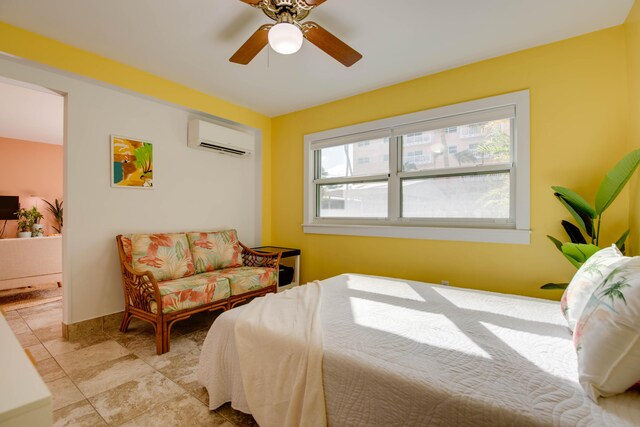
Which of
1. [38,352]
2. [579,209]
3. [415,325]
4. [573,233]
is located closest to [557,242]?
[573,233]

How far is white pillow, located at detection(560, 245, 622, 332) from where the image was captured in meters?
1.35

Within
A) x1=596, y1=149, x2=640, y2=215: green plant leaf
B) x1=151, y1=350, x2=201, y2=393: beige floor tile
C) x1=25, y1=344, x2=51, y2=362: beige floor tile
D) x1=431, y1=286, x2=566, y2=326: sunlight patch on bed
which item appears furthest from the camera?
x1=25, y1=344, x2=51, y2=362: beige floor tile

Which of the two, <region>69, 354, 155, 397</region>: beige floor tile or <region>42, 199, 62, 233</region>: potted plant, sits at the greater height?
<region>42, 199, 62, 233</region>: potted plant

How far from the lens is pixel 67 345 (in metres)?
2.60

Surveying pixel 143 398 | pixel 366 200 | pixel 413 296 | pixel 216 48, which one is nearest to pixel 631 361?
pixel 413 296

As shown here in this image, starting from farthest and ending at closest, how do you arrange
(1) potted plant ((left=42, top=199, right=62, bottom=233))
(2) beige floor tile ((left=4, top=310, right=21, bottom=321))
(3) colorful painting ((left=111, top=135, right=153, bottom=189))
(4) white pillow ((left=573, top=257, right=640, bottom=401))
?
(1) potted plant ((left=42, top=199, right=62, bottom=233)) → (2) beige floor tile ((left=4, top=310, right=21, bottom=321)) → (3) colorful painting ((left=111, top=135, right=153, bottom=189)) → (4) white pillow ((left=573, top=257, right=640, bottom=401))

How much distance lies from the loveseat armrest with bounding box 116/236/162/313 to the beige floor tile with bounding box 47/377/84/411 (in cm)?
66

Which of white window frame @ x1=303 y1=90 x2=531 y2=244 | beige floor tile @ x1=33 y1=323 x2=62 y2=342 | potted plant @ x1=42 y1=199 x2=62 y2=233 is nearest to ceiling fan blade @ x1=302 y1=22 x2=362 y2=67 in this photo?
white window frame @ x1=303 y1=90 x2=531 y2=244

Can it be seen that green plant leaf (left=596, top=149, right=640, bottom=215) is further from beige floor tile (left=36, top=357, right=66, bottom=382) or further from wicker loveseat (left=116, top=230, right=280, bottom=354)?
beige floor tile (left=36, top=357, right=66, bottom=382)

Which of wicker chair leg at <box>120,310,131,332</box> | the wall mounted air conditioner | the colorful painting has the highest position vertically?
the wall mounted air conditioner

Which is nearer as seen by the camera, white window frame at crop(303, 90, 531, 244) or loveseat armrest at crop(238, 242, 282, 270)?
white window frame at crop(303, 90, 531, 244)

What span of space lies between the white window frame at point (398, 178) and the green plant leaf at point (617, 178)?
1.83 feet

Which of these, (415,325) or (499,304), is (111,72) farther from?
(499,304)

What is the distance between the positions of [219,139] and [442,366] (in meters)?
3.39
